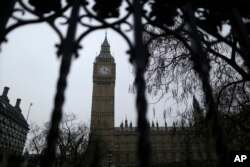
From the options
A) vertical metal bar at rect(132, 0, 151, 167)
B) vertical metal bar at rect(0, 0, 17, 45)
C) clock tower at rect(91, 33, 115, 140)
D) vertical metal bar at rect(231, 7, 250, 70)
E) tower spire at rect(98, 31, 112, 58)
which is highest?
tower spire at rect(98, 31, 112, 58)

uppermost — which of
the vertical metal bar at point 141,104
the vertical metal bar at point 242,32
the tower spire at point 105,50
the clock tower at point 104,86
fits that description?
the tower spire at point 105,50

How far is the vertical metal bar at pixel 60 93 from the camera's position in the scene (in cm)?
131

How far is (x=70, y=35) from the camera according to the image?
165 cm

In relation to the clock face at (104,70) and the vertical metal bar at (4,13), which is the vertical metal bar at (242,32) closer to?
the vertical metal bar at (4,13)

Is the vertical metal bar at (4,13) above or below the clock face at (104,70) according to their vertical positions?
below

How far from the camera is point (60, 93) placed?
146 cm

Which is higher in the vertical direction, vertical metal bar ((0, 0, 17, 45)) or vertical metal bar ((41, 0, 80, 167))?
vertical metal bar ((0, 0, 17, 45))

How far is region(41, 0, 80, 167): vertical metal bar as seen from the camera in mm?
1311

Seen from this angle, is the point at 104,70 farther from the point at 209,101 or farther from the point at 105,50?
the point at 209,101

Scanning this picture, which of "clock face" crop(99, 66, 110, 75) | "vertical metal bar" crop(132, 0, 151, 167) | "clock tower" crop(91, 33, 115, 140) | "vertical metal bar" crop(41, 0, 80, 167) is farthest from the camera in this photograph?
"clock face" crop(99, 66, 110, 75)

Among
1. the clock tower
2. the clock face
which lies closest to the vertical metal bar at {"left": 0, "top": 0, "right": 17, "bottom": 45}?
the clock tower

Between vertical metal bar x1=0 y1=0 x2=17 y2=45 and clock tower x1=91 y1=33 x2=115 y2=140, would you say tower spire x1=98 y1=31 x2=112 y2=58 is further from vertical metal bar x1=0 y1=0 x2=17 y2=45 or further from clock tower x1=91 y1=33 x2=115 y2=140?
vertical metal bar x1=0 y1=0 x2=17 y2=45

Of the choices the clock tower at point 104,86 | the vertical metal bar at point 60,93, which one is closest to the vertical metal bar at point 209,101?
the vertical metal bar at point 60,93

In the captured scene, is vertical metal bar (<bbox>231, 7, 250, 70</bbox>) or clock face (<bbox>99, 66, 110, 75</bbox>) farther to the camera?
clock face (<bbox>99, 66, 110, 75</bbox>)
